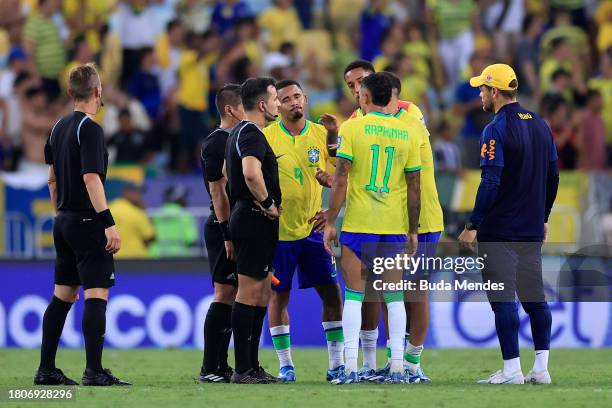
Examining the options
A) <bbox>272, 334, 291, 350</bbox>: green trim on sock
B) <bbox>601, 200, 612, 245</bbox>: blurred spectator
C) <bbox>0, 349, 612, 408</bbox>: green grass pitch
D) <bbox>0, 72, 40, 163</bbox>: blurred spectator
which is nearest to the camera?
<bbox>0, 349, 612, 408</bbox>: green grass pitch

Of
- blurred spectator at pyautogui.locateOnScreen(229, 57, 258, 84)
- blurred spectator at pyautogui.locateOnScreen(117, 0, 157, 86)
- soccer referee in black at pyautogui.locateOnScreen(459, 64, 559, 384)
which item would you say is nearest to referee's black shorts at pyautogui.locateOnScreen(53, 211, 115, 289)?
soccer referee in black at pyautogui.locateOnScreen(459, 64, 559, 384)

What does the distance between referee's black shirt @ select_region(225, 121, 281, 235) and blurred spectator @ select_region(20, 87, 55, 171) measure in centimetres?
916

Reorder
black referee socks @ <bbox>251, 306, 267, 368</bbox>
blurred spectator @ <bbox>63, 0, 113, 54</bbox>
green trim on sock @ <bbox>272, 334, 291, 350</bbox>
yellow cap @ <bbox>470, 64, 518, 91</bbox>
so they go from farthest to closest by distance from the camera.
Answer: blurred spectator @ <bbox>63, 0, 113, 54</bbox>, green trim on sock @ <bbox>272, 334, 291, 350</bbox>, black referee socks @ <bbox>251, 306, 267, 368</bbox>, yellow cap @ <bbox>470, 64, 518, 91</bbox>

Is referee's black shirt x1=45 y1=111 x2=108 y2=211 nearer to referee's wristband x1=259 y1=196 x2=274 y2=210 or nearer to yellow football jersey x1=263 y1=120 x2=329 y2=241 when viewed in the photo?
referee's wristband x1=259 y1=196 x2=274 y2=210

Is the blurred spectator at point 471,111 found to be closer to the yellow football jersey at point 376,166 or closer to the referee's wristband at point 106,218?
the yellow football jersey at point 376,166

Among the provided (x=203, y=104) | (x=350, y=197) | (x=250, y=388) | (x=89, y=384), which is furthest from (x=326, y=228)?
(x=203, y=104)

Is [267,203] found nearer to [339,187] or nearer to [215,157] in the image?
[339,187]

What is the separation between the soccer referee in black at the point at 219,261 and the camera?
1091 centimetres

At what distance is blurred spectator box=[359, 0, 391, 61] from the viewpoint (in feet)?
69.9

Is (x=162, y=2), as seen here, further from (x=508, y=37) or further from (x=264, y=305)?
(x=264, y=305)

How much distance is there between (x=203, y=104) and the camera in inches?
796

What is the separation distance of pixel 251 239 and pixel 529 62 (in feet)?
37.3

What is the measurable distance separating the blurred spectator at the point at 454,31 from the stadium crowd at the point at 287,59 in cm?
2

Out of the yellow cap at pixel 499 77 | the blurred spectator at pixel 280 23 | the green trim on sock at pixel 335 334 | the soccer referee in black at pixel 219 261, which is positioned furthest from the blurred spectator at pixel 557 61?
the soccer referee in black at pixel 219 261
